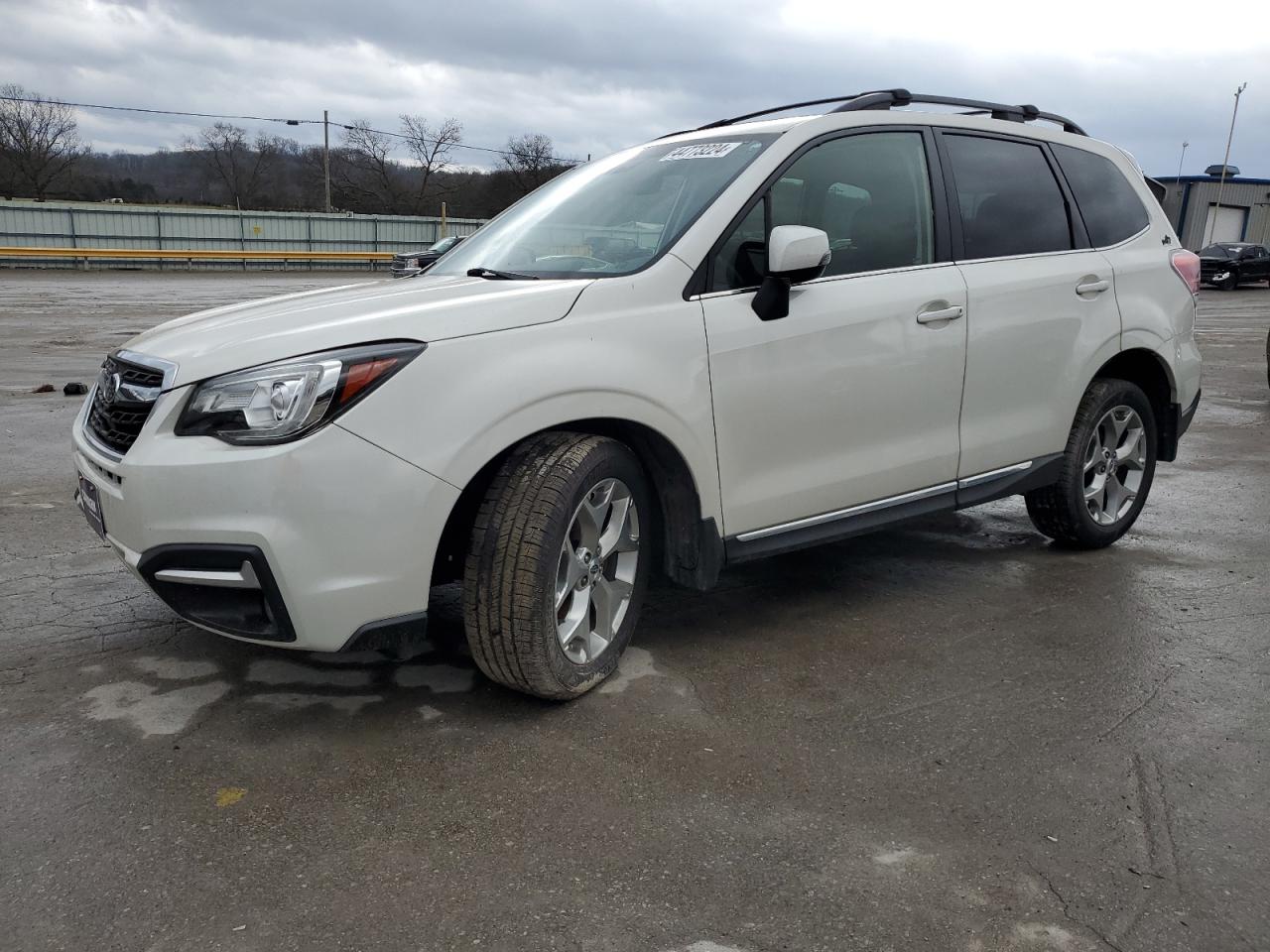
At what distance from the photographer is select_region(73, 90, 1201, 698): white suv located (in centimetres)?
280

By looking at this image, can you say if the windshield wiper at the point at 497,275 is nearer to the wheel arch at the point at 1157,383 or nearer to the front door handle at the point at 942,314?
the front door handle at the point at 942,314

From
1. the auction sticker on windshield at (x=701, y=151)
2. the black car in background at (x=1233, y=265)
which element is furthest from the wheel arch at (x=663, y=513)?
the black car in background at (x=1233, y=265)

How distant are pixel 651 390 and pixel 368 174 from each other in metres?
64.8

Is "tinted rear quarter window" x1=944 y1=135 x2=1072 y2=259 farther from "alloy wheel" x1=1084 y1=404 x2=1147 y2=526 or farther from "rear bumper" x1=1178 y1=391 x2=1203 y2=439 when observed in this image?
"rear bumper" x1=1178 y1=391 x2=1203 y2=439

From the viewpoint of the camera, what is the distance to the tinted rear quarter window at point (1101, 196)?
4711 millimetres

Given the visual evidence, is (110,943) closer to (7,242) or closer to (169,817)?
(169,817)

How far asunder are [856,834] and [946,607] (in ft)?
5.97

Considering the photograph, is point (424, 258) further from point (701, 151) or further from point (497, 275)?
point (701, 151)

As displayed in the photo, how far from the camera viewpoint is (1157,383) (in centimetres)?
505

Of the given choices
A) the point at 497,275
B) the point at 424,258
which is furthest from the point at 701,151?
the point at 424,258

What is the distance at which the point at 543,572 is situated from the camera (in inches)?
118

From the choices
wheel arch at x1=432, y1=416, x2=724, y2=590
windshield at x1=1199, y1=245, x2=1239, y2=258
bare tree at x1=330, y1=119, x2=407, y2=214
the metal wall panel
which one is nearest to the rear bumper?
wheel arch at x1=432, y1=416, x2=724, y2=590

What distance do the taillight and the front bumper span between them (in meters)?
3.79

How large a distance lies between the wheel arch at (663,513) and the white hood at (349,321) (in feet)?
1.21
